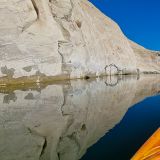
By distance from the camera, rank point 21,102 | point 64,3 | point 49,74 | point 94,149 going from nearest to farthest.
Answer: point 94,149
point 21,102
point 49,74
point 64,3

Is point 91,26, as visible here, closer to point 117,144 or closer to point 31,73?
point 31,73

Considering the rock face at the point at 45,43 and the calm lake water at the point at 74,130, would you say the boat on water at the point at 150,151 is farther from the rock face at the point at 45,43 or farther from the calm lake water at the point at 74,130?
the rock face at the point at 45,43

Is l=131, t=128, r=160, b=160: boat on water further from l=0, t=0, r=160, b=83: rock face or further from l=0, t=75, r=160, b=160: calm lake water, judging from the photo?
l=0, t=0, r=160, b=83: rock face

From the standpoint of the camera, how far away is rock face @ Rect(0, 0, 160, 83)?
3441cm

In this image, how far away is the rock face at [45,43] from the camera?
3441 centimetres

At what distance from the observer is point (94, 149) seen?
8.41 metres

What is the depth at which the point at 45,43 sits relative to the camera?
3841 centimetres

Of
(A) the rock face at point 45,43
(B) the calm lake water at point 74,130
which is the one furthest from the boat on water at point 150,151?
(A) the rock face at point 45,43

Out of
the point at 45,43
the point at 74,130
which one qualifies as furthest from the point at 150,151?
the point at 45,43

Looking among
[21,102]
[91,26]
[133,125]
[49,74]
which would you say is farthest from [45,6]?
[133,125]

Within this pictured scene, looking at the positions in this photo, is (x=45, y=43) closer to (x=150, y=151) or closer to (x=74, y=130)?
(x=74, y=130)

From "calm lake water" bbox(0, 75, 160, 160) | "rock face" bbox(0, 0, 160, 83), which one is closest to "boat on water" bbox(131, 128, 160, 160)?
"calm lake water" bbox(0, 75, 160, 160)

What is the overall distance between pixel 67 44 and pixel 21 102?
Result: 951 inches

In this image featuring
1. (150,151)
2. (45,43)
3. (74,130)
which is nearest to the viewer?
(150,151)
